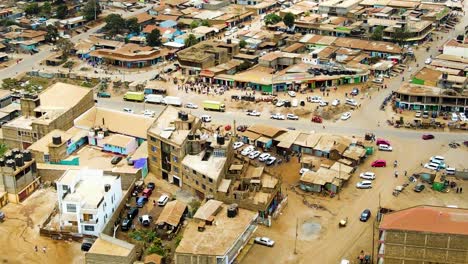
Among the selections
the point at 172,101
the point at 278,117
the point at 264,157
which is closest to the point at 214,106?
the point at 172,101

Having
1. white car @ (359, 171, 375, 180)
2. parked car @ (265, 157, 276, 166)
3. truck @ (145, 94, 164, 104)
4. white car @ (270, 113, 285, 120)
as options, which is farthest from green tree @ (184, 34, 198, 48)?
white car @ (359, 171, 375, 180)

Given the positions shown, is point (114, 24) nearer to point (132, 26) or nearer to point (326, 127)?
point (132, 26)

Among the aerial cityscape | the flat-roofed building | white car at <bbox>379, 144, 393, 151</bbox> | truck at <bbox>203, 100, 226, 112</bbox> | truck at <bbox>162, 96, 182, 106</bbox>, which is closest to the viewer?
the flat-roofed building

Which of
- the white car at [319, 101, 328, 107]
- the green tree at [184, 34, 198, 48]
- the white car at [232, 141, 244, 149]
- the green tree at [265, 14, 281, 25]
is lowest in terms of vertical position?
the white car at [232, 141, 244, 149]

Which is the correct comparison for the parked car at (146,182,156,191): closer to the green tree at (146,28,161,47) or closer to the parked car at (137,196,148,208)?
the parked car at (137,196,148,208)

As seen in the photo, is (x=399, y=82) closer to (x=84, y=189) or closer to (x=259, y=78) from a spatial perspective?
(x=259, y=78)

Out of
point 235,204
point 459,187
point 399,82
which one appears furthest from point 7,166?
point 399,82
